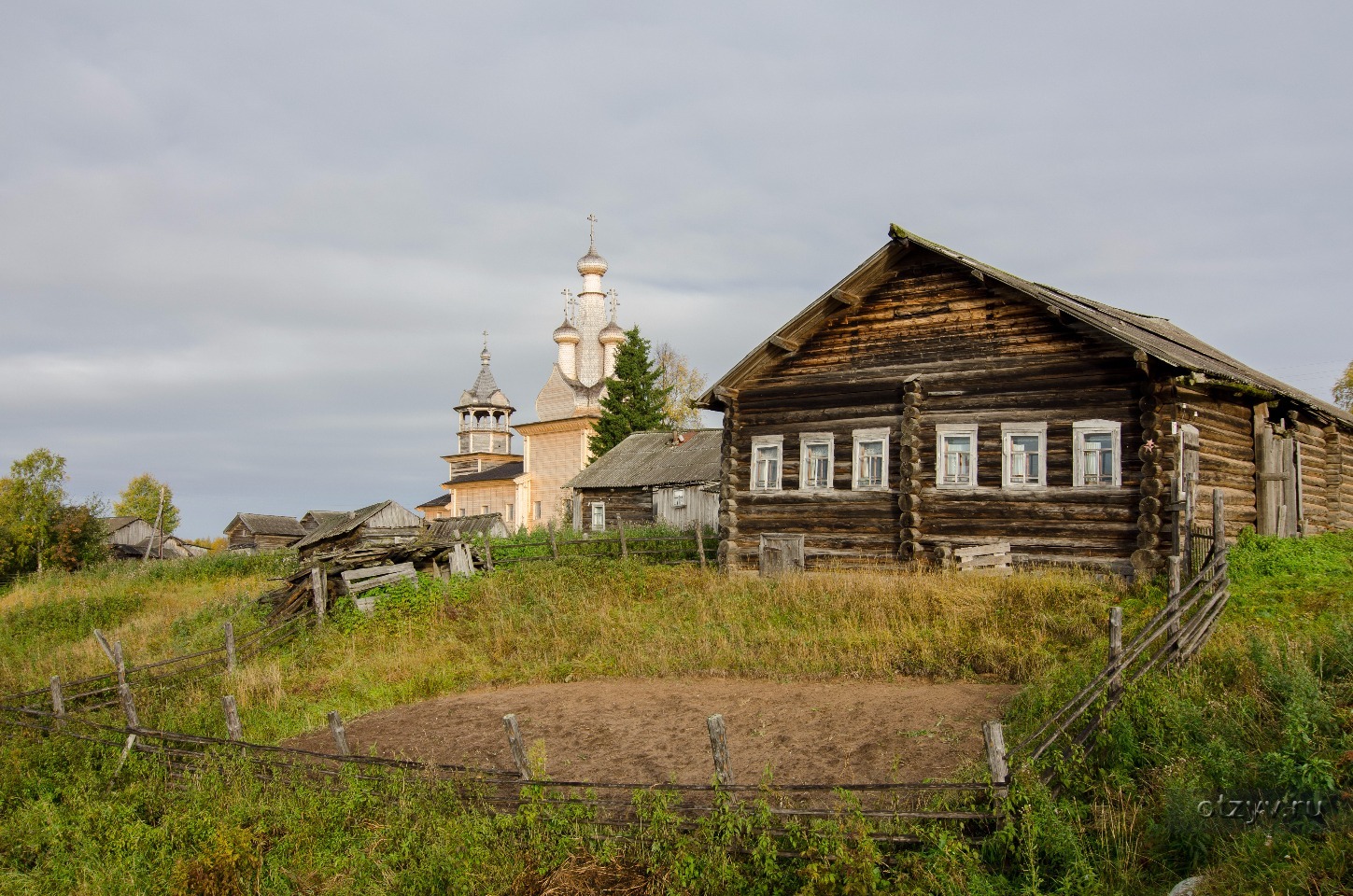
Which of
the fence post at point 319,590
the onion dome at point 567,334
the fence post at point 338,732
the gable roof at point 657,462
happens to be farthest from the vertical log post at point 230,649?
the onion dome at point 567,334

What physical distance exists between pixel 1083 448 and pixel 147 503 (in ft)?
297

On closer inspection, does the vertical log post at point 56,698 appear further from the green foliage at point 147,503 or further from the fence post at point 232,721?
the green foliage at point 147,503

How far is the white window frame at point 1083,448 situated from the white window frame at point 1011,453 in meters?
0.56

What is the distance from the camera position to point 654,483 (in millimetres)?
36875

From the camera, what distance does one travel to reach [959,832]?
7.54 m

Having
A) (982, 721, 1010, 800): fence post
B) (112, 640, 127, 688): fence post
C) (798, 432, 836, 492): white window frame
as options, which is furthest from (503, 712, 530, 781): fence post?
(798, 432, 836, 492): white window frame

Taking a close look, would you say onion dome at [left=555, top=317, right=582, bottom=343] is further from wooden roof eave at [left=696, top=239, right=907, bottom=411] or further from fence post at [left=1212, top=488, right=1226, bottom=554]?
fence post at [left=1212, top=488, right=1226, bottom=554]

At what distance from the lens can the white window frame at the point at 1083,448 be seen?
59.5 ft

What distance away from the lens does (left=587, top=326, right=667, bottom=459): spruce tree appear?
163 ft

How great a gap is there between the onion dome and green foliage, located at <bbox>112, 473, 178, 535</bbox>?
45.5 meters

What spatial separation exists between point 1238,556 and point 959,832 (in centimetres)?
1307

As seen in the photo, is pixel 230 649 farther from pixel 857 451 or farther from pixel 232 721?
pixel 857 451

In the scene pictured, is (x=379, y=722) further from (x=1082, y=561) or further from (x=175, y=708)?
(x=1082, y=561)

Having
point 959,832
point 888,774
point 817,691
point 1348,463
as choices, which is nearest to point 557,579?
point 817,691
